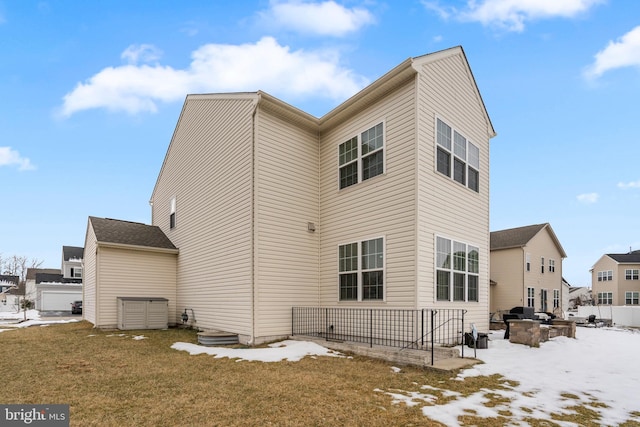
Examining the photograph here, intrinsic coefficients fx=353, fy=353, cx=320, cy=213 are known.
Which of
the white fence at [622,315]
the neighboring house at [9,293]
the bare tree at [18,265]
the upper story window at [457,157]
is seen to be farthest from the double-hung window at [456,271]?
the bare tree at [18,265]

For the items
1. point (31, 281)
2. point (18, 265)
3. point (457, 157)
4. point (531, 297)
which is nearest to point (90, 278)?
point (457, 157)

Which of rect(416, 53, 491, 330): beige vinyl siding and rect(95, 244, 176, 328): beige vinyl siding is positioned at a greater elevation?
rect(416, 53, 491, 330): beige vinyl siding

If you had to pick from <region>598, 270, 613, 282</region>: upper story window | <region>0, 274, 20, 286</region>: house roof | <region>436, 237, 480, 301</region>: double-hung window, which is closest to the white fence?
<region>598, 270, 613, 282</region>: upper story window

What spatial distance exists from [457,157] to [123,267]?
1364 centimetres

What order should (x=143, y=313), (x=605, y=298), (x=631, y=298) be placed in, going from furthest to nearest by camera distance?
(x=605, y=298), (x=631, y=298), (x=143, y=313)

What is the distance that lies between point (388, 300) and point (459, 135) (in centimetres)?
577

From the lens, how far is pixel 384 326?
9.43 metres

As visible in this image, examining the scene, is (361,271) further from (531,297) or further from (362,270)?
(531,297)

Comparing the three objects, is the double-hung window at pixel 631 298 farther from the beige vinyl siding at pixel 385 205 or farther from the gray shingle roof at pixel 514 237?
the beige vinyl siding at pixel 385 205

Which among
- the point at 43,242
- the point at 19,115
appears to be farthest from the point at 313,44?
the point at 43,242

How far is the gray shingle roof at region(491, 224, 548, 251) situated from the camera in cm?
2570

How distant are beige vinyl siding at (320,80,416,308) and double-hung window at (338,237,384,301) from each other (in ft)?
0.60

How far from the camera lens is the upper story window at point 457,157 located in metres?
10.3

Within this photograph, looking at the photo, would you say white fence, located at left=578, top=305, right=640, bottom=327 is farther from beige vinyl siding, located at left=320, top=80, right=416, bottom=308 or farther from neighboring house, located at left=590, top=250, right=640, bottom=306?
beige vinyl siding, located at left=320, top=80, right=416, bottom=308
